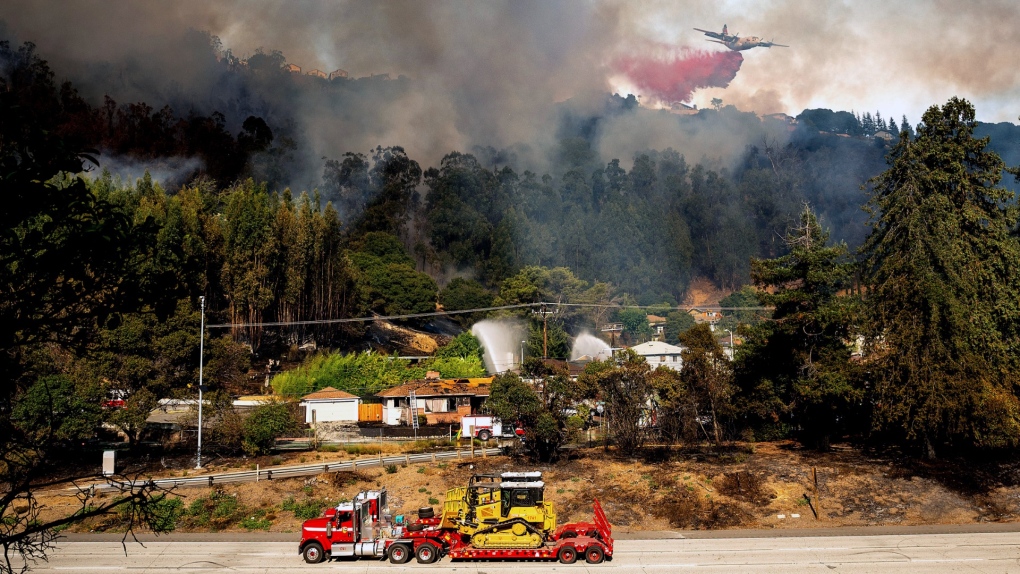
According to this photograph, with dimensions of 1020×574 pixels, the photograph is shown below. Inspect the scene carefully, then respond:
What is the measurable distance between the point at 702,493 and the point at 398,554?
15.6m

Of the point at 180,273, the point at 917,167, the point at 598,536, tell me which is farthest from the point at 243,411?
the point at 180,273

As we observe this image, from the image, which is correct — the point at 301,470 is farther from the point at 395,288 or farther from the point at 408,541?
the point at 395,288

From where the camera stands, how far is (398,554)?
2616 centimetres

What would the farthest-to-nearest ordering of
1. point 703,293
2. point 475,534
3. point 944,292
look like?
point 703,293
point 944,292
point 475,534

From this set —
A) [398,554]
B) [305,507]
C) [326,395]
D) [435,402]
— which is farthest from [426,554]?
[326,395]

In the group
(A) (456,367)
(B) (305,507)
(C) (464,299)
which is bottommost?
(B) (305,507)

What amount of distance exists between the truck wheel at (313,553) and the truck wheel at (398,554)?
95.9 inches

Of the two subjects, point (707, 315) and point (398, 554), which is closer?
point (398, 554)

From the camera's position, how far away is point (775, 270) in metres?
45.6

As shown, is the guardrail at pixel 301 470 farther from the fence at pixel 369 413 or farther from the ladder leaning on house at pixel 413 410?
the fence at pixel 369 413

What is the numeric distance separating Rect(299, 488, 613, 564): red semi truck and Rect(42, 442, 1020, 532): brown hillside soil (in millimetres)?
7113

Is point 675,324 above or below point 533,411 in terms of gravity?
A: above

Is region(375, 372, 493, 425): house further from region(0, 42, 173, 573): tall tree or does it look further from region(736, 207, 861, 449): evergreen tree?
region(0, 42, 173, 573): tall tree

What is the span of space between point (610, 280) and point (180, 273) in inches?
5529
